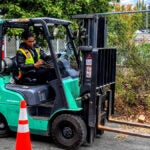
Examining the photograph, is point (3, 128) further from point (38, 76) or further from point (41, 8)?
point (41, 8)

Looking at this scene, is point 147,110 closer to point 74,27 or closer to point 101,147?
point 101,147

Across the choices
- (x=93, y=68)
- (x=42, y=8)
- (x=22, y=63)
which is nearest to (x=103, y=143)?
(x=93, y=68)

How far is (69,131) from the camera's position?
20.8 ft

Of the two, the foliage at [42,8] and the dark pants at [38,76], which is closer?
the dark pants at [38,76]

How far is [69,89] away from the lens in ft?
20.9

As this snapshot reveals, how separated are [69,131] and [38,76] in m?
1.15

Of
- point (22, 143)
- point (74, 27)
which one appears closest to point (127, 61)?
point (74, 27)

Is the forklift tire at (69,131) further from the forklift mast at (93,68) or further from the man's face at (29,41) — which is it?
the man's face at (29,41)

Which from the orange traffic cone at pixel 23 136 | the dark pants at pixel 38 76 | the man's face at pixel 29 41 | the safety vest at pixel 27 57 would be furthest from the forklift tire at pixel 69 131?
the man's face at pixel 29 41

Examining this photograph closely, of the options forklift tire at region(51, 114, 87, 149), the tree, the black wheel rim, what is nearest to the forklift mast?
forklift tire at region(51, 114, 87, 149)

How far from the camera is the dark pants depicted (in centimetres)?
673

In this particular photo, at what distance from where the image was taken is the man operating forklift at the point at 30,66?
6.66 metres

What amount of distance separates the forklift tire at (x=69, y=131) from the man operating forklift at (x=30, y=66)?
0.83 metres

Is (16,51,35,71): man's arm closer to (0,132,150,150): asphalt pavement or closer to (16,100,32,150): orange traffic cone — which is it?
(0,132,150,150): asphalt pavement
